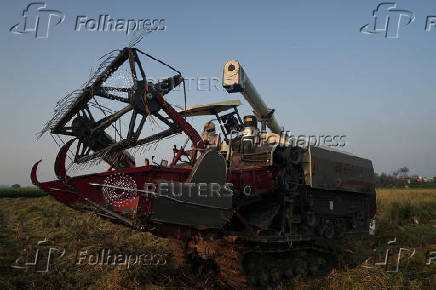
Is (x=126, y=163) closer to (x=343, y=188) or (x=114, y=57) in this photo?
(x=114, y=57)

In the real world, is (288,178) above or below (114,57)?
below

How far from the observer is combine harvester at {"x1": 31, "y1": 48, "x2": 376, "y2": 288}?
4828 millimetres

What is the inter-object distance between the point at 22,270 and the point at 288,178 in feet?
17.9

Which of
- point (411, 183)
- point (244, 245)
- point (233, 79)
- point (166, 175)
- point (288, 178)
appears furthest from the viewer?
point (411, 183)

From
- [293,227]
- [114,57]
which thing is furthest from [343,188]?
[114,57]

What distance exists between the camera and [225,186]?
5426mm

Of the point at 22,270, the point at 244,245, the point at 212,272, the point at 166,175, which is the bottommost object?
the point at 22,270

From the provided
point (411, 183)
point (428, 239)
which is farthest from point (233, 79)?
point (411, 183)

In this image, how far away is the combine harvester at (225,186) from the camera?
4828 mm

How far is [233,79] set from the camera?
7523 mm

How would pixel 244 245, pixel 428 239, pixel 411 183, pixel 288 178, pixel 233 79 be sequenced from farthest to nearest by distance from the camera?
pixel 411 183
pixel 428 239
pixel 233 79
pixel 288 178
pixel 244 245

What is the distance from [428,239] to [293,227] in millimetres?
5863

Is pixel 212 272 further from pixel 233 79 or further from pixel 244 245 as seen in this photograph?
pixel 233 79

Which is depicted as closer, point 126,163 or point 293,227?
point 126,163
